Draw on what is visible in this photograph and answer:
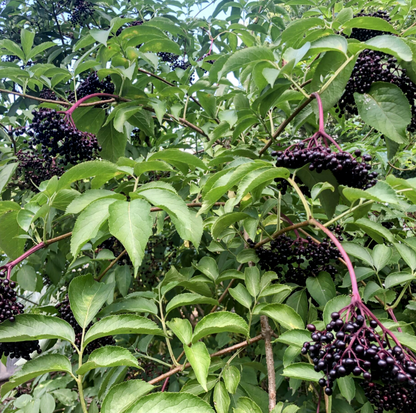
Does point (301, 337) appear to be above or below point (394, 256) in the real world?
above

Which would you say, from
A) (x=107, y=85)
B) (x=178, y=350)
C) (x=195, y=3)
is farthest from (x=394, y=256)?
(x=195, y=3)

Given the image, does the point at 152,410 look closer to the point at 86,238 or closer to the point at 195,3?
the point at 86,238

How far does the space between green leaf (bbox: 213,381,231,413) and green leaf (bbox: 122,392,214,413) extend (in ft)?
0.98

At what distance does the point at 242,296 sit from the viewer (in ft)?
3.67

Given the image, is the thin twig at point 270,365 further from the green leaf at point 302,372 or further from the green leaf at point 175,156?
the green leaf at point 175,156

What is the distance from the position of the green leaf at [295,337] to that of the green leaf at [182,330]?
261 mm

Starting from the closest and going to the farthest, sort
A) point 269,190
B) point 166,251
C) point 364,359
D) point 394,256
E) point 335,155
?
point 364,359
point 335,155
point 269,190
point 394,256
point 166,251

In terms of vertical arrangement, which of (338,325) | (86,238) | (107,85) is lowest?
(338,325)

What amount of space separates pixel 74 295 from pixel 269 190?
0.77 metres

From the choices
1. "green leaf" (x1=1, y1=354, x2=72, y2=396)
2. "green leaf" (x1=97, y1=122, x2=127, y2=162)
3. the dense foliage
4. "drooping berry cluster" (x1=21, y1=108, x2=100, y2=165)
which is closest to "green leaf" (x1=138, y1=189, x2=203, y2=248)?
the dense foliage

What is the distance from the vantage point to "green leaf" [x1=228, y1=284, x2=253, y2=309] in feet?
3.60

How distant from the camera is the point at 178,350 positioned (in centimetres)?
166

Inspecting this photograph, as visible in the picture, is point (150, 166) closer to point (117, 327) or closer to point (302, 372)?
point (117, 327)

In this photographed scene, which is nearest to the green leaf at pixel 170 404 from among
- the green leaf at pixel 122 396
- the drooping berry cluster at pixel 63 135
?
the green leaf at pixel 122 396
